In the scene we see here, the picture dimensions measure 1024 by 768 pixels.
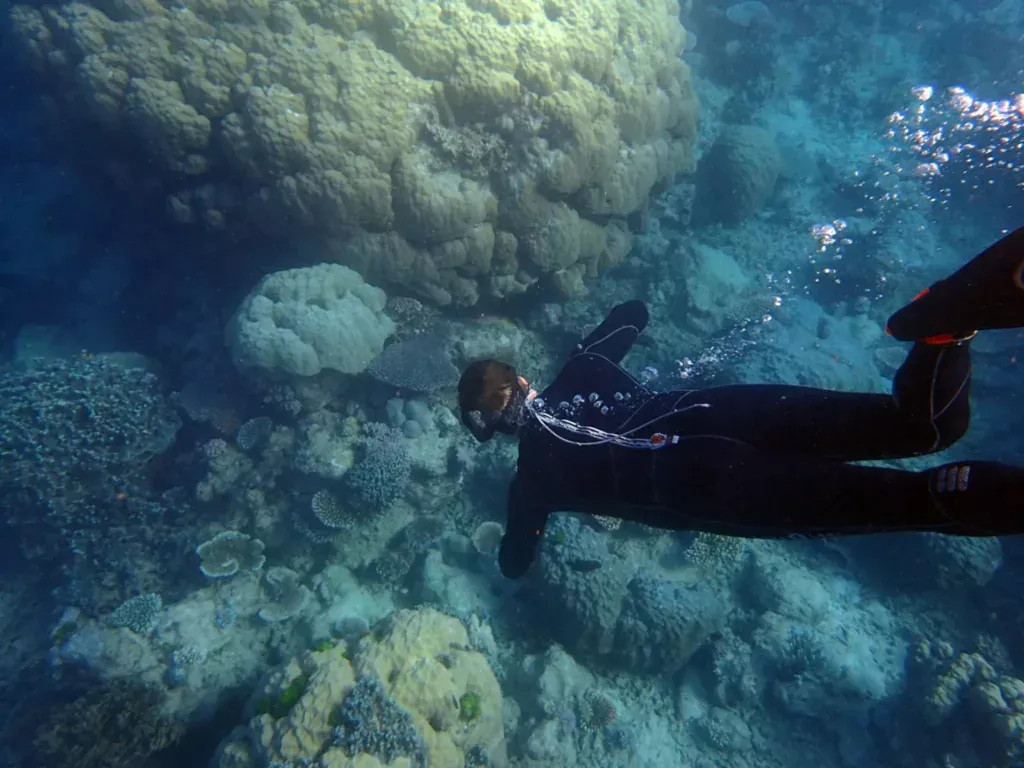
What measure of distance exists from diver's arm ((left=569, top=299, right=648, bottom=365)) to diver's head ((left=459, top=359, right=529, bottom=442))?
823mm

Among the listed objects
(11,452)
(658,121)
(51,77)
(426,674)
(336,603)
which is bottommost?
(11,452)

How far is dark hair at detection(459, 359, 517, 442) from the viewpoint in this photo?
10.00ft

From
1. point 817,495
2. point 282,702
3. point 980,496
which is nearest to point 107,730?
point 282,702

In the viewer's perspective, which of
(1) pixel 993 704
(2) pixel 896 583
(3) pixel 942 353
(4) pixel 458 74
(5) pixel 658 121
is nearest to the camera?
(3) pixel 942 353

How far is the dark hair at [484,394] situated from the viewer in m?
3.05

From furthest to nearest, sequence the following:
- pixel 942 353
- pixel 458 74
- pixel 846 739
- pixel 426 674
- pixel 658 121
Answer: pixel 658 121 < pixel 458 74 < pixel 846 739 < pixel 426 674 < pixel 942 353

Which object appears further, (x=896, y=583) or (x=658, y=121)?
(x=658, y=121)

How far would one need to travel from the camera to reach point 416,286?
7844mm

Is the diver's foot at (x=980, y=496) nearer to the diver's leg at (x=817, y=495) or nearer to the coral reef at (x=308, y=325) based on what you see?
the diver's leg at (x=817, y=495)

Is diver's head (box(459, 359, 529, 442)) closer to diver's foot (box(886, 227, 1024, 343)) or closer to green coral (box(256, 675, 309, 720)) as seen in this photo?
diver's foot (box(886, 227, 1024, 343))

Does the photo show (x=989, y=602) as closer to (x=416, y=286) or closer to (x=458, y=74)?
(x=416, y=286)

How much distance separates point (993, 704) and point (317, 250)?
10.2 m

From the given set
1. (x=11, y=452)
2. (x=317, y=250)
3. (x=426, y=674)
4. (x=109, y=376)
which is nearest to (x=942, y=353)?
(x=426, y=674)

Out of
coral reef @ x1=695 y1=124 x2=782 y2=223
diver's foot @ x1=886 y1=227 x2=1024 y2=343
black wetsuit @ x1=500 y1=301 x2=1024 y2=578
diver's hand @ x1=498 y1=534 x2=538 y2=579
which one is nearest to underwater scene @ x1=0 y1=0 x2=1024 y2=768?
diver's hand @ x1=498 y1=534 x2=538 y2=579
